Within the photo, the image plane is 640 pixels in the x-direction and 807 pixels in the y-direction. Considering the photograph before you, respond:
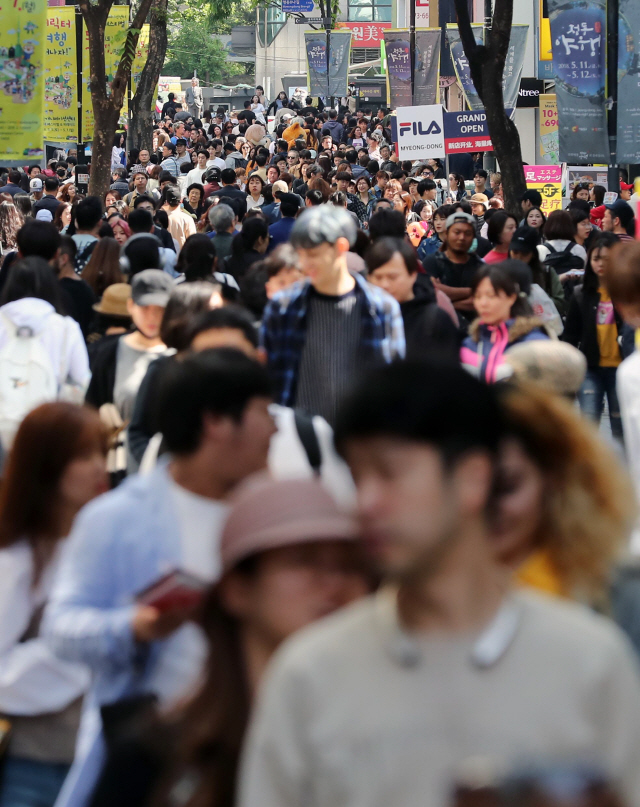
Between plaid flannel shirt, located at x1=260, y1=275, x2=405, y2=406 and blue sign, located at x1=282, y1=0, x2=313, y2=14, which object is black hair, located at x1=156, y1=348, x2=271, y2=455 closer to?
plaid flannel shirt, located at x1=260, y1=275, x2=405, y2=406

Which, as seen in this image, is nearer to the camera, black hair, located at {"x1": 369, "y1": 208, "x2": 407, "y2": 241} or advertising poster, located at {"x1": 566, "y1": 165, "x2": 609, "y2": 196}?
black hair, located at {"x1": 369, "y1": 208, "x2": 407, "y2": 241}

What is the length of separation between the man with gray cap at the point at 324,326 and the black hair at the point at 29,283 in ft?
5.15

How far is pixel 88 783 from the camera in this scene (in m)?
2.30

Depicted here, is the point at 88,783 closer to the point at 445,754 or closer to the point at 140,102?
the point at 445,754

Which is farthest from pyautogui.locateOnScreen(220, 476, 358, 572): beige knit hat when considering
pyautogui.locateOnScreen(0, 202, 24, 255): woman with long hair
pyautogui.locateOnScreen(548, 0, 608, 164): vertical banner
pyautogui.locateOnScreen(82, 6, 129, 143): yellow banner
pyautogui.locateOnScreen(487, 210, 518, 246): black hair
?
pyautogui.locateOnScreen(82, 6, 129, 143): yellow banner

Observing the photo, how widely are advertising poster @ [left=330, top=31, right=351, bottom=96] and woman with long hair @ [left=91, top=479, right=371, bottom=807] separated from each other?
44.6 meters

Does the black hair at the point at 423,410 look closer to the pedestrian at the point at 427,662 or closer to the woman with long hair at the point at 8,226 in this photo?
the pedestrian at the point at 427,662

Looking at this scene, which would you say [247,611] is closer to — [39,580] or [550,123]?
[39,580]

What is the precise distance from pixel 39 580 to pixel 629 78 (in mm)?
11545

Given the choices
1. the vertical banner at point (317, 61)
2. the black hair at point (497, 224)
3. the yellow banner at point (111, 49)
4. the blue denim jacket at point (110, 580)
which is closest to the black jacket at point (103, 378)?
the blue denim jacket at point (110, 580)

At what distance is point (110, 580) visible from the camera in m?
2.74

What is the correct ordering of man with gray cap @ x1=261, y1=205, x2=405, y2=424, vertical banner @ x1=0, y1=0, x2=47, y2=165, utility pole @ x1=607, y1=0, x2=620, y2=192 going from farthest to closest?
1. vertical banner @ x1=0, y1=0, x2=47, y2=165
2. utility pole @ x1=607, y1=0, x2=620, y2=192
3. man with gray cap @ x1=261, y1=205, x2=405, y2=424

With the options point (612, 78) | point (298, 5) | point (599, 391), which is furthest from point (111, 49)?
point (298, 5)

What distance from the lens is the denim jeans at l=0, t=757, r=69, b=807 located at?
2926mm
